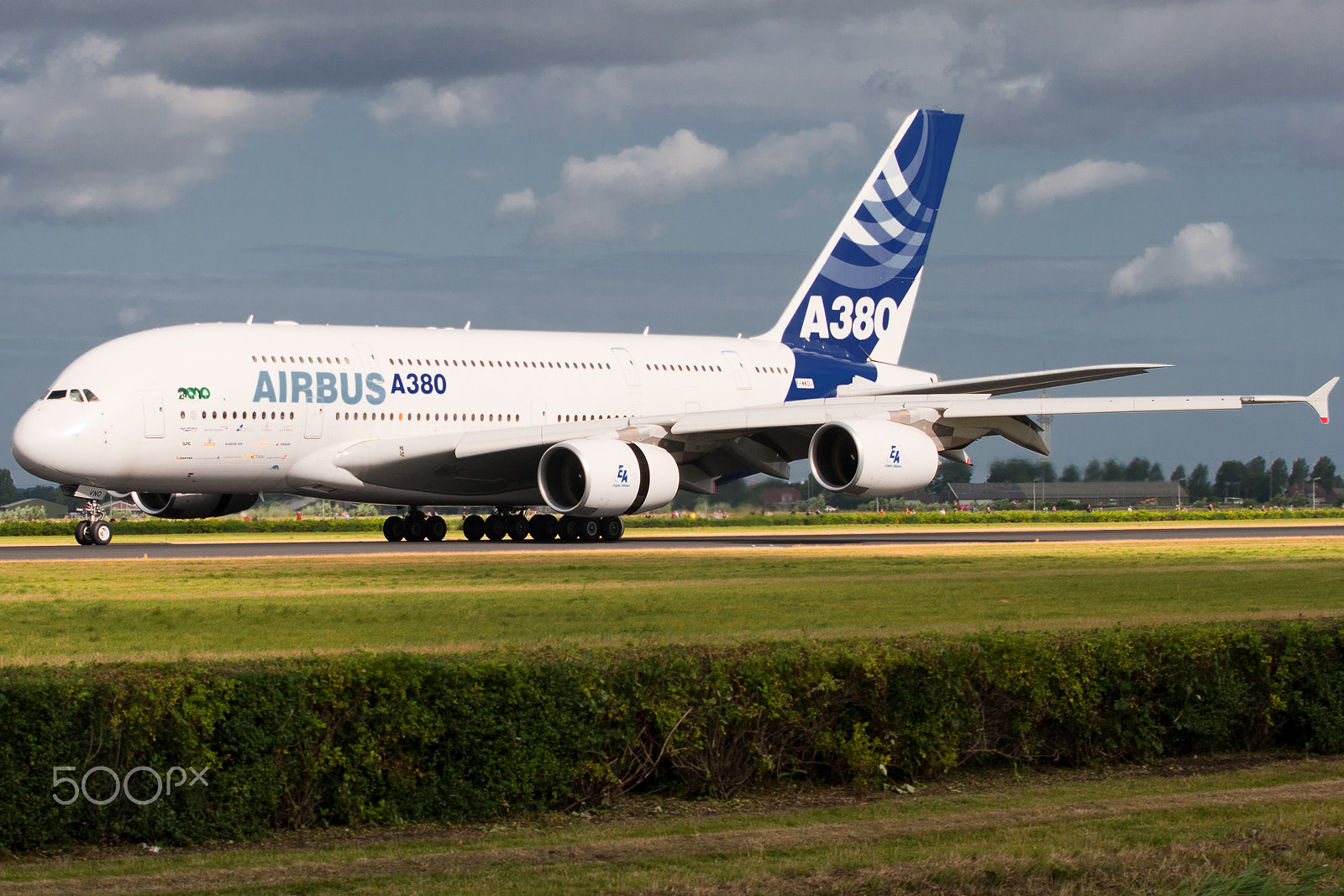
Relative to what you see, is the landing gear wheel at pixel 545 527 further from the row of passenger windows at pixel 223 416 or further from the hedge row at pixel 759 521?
the hedge row at pixel 759 521

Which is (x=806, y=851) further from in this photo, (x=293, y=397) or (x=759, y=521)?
(x=759, y=521)

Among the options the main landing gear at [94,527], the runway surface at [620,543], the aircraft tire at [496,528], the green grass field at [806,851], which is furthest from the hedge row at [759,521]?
the green grass field at [806,851]

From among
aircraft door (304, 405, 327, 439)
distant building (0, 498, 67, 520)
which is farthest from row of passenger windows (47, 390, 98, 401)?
distant building (0, 498, 67, 520)

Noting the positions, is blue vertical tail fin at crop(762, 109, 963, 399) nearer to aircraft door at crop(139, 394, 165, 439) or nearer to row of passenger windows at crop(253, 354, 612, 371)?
row of passenger windows at crop(253, 354, 612, 371)

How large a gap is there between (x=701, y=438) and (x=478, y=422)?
5.01 m

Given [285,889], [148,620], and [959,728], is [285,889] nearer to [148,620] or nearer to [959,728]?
[959,728]

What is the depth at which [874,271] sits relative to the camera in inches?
1657

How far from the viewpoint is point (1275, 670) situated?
34.1 ft

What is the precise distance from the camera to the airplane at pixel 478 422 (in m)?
29.7

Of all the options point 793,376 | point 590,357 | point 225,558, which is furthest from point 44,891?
point 793,376

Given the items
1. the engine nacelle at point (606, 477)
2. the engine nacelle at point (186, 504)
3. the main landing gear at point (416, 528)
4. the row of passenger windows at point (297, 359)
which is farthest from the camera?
the main landing gear at point (416, 528)

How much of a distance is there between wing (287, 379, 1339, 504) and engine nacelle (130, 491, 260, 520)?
10.5 feet

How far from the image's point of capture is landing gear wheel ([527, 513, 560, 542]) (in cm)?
3397

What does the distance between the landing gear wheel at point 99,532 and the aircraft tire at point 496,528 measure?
8.17 m
